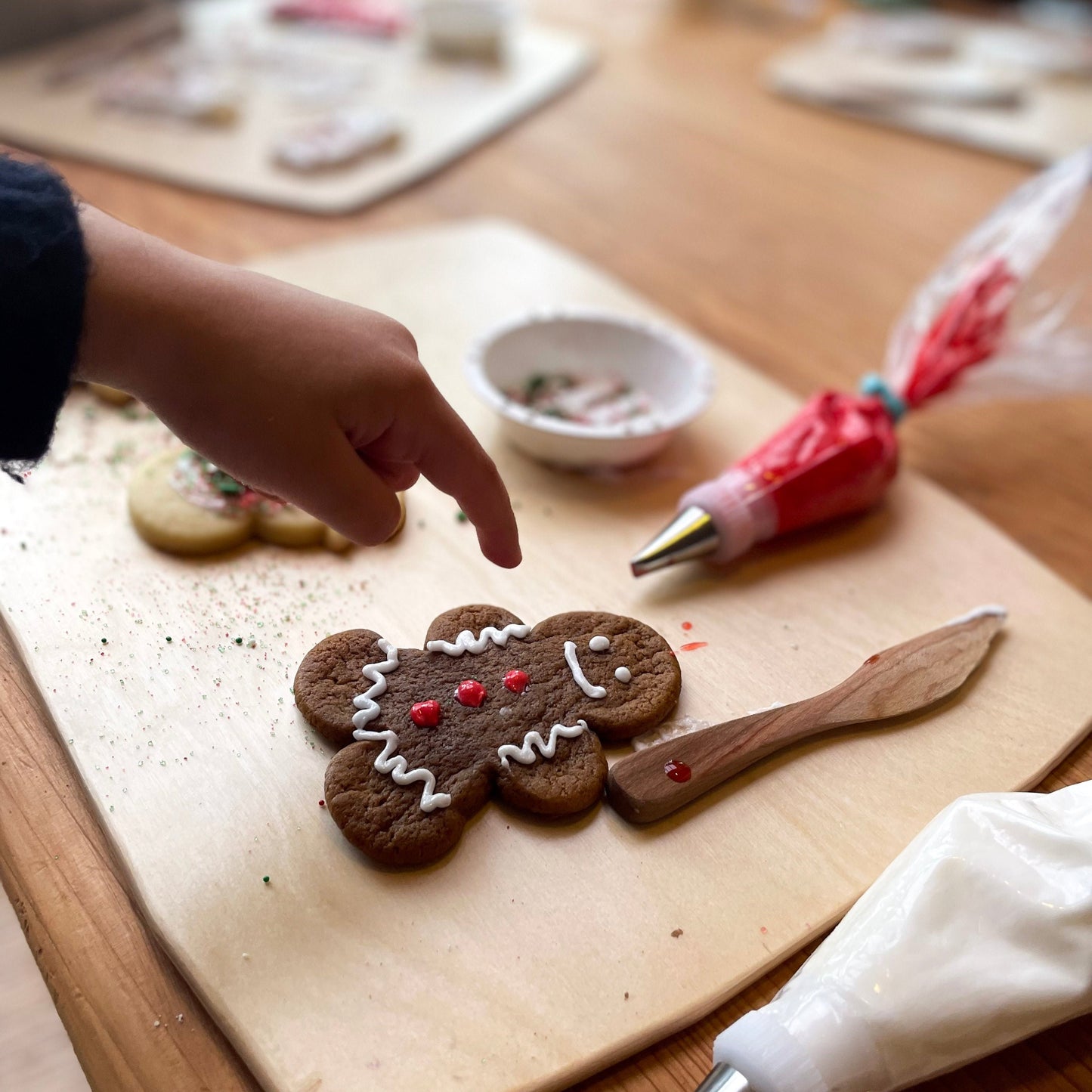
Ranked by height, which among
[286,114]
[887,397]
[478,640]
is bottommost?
[286,114]

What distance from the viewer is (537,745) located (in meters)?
0.74

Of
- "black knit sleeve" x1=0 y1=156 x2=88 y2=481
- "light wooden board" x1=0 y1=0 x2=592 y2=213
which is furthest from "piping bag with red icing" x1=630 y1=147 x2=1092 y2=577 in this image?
"light wooden board" x1=0 y1=0 x2=592 y2=213

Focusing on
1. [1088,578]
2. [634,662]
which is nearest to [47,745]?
[634,662]

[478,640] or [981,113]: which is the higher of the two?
[981,113]

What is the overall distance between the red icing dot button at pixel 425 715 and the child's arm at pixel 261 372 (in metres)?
0.13

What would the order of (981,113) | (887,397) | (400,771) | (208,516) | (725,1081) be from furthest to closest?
(981,113)
(887,397)
(208,516)
(400,771)
(725,1081)

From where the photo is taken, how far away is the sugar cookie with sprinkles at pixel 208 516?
883 millimetres

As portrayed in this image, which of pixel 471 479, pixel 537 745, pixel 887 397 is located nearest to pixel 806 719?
pixel 537 745

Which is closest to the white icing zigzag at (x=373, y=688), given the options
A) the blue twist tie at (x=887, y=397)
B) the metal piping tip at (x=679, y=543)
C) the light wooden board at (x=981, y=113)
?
the metal piping tip at (x=679, y=543)

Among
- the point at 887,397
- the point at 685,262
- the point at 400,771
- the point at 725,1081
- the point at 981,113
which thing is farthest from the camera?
the point at 981,113

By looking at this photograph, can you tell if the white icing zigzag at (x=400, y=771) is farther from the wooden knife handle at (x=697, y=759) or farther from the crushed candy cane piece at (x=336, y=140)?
the crushed candy cane piece at (x=336, y=140)

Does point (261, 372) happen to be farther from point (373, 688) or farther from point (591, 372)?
point (591, 372)

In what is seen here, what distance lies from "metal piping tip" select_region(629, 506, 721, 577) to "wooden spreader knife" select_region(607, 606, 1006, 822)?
168 millimetres

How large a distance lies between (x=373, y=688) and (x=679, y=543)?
1.00 feet
